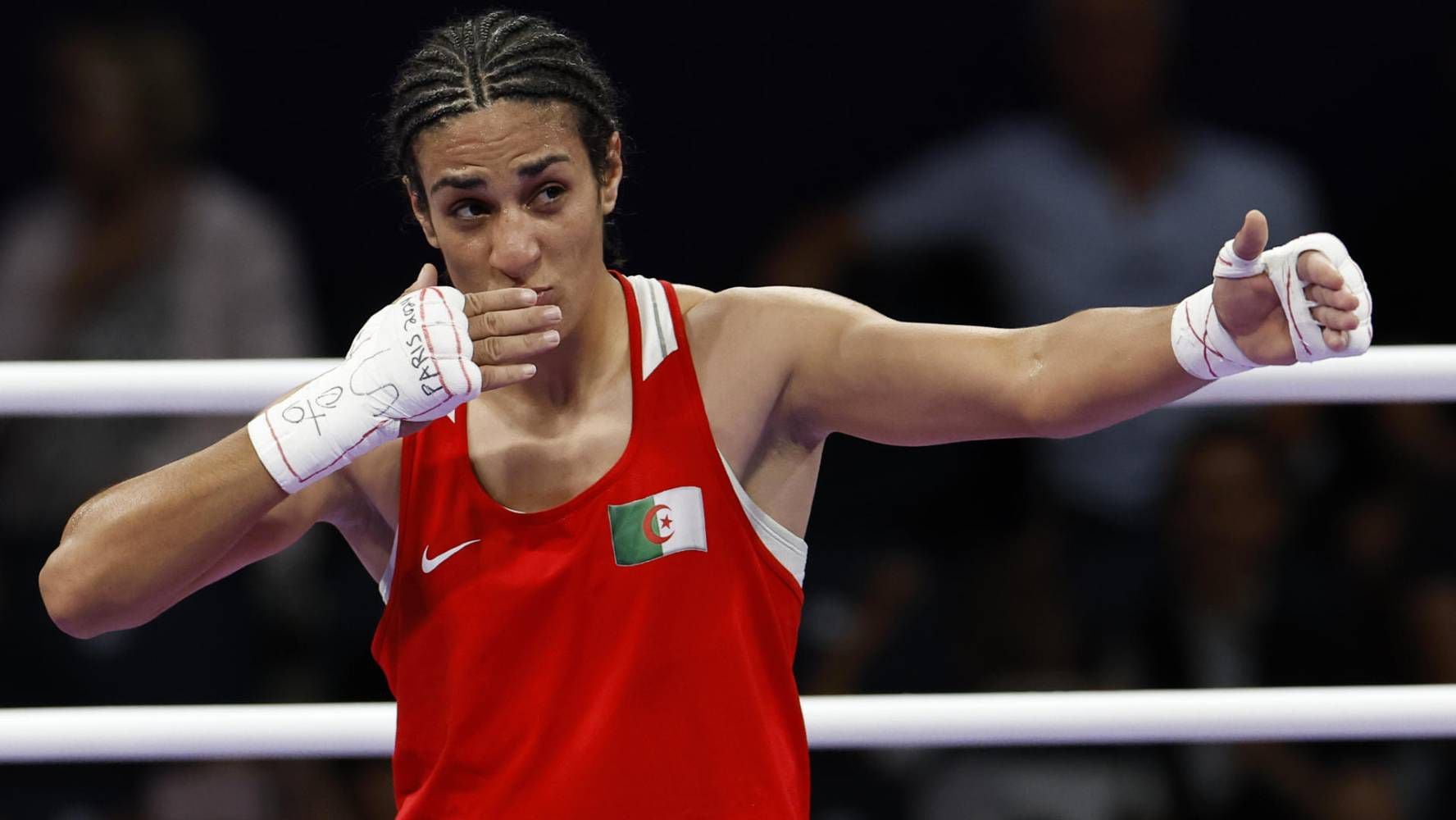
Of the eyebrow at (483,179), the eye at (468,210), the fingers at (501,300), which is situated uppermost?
the eyebrow at (483,179)

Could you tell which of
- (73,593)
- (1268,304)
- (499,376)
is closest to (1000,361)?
(1268,304)

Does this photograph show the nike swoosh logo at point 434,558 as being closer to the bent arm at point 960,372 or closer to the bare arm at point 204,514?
the bare arm at point 204,514

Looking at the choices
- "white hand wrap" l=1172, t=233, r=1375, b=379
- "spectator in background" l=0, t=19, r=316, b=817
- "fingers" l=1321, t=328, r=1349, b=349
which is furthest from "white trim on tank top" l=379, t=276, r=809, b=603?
"spectator in background" l=0, t=19, r=316, b=817

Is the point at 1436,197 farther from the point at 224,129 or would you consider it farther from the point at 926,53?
the point at 224,129

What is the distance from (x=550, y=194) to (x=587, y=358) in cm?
19

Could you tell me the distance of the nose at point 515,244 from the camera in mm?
1692

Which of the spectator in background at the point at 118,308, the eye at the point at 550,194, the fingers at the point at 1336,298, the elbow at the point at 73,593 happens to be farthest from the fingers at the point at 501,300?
the spectator in background at the point at 118,308

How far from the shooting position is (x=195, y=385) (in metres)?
1.90

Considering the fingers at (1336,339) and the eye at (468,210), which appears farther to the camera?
the eye at (468,210)

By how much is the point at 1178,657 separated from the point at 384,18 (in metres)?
2.45

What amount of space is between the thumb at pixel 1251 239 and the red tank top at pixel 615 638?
1.82ft

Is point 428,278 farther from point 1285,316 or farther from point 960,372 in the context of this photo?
point 1285,316

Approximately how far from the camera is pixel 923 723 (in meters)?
1.97

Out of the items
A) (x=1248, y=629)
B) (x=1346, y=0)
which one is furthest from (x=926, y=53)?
(x=1248, y=629)
